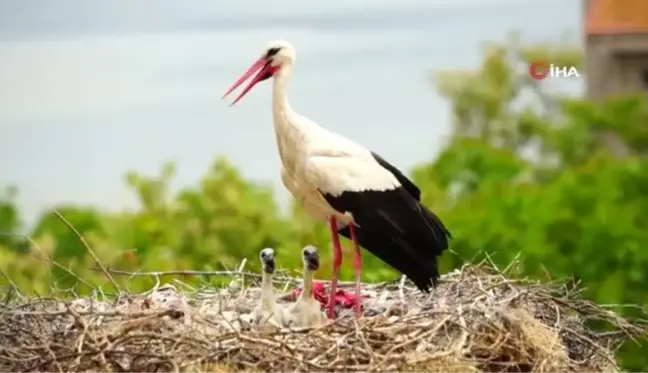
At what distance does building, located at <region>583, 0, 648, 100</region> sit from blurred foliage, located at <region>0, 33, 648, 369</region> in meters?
0.06

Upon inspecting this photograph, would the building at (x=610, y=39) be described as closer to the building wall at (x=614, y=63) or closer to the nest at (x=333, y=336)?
the building wall at (x=614, y=63)

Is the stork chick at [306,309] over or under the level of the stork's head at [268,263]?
under

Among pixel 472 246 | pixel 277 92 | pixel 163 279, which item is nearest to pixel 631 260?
pixel 472 246

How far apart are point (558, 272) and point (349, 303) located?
2.80 ft

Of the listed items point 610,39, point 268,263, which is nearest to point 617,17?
point 610,39

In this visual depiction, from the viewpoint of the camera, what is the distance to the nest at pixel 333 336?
166cm

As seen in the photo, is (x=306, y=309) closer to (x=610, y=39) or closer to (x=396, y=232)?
(x=396, y=232)

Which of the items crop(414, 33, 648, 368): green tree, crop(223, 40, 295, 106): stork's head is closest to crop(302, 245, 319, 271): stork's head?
crop(223, 40, 295, 106): stork's head

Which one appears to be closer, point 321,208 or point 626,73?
point 321,208

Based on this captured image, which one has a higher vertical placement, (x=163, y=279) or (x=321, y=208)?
(x=321, y=208)

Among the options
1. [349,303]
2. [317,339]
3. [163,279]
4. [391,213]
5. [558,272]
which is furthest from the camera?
[558,272]

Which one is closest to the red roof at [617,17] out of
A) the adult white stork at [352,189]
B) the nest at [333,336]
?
the nest at [333,336]

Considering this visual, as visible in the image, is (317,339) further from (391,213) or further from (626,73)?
(626,73)

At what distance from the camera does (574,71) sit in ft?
8.66
